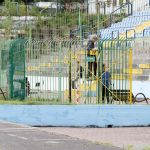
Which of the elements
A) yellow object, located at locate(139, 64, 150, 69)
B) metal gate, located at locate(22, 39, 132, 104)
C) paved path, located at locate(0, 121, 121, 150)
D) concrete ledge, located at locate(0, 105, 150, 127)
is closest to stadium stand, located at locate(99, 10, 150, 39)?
yellow object, located at locate(139, 64, 150, 69)

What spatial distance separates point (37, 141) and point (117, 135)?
2.56 meters

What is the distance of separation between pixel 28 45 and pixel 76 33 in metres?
14.4

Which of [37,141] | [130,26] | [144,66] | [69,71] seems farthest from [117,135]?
[130,26]

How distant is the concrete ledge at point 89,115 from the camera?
17531 mm

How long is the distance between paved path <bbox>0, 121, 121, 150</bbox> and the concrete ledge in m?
1.02

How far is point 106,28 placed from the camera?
33.7 m

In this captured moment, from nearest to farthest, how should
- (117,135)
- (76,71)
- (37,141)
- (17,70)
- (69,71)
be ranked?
1. (37,141)
2. (117,135)
3. (69,71)
4. (76,71)
5. (17,70)

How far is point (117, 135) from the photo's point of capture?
1569 cm

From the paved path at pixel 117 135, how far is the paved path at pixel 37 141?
410mm

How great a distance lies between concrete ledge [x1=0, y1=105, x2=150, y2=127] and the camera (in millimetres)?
17531

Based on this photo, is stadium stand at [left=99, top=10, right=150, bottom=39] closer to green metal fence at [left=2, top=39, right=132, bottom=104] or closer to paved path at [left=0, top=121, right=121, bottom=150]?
green metal fence at [left=2, top=39, right=132, bottom=104]

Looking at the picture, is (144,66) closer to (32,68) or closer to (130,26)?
(32,68)

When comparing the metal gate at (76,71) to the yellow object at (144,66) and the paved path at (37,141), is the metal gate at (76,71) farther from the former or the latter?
the yellow object at (144,66)

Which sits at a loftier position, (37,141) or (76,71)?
(76,71)
